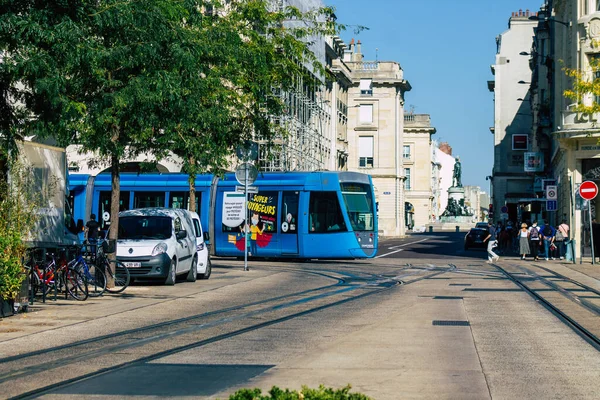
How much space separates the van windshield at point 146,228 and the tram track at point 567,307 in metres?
8.52

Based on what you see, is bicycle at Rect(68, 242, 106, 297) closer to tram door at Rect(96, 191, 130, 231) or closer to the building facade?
tram door at Rect(96, 191, 130, 231)

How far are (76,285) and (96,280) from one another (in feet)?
2.91

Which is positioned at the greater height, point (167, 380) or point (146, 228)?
point (146, 228)

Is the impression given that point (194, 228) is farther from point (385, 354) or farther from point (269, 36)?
point (385, 354)

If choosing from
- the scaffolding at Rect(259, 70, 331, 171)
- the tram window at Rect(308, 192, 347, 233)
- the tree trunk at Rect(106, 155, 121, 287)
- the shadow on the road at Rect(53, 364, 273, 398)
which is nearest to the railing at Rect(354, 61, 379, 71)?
the scaffolding at Rect(259, 70, 331, 171)

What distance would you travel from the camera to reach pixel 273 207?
134 ft

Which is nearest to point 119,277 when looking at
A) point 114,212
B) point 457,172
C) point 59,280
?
point 114,212

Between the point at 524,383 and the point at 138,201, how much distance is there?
33.2 meters

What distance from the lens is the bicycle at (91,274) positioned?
20.5 metres

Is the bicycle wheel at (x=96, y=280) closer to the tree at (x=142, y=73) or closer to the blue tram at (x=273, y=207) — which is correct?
the tree at (x=142, y=73)

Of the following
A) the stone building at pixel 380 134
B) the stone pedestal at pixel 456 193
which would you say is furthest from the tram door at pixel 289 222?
the stone pedestal at pixel 456 193

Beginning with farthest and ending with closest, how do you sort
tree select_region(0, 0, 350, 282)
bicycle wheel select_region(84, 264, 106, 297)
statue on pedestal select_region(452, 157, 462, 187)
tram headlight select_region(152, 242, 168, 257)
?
statue on pedestal select_region(452, 157, 462, 187), tram headlight select_region(152, 242, 168, 257), bicycle wheel select_region(84, 264, 106, 297), tree select_region(0, 0, 350, 282)

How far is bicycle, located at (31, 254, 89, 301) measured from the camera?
765 inches

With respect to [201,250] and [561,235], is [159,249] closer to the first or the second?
[201,250]
